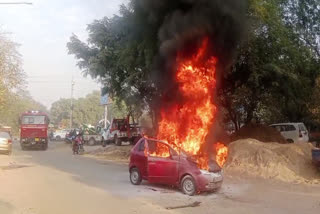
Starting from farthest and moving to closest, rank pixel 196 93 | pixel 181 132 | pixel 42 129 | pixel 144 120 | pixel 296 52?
pixel 144 120, pixel 42 129, pixel 296 52, pixel 196 93, pixel 181 132

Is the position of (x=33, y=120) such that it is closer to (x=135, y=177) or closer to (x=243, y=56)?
(x=243, y=56)

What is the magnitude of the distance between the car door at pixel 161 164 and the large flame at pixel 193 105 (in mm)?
2179

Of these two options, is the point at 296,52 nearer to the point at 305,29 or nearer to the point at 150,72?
the point at 305,29

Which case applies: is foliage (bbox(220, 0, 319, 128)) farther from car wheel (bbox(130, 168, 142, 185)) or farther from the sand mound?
car wheel (bbox(130, 168, 142, 185))

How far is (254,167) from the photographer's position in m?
16.2

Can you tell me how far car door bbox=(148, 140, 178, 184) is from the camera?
12.2 m

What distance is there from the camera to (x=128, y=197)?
11.3 meters

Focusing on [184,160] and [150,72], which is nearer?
[184,160]

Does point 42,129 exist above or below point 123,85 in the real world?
below

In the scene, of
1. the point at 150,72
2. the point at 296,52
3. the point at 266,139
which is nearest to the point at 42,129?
the point at 150,72

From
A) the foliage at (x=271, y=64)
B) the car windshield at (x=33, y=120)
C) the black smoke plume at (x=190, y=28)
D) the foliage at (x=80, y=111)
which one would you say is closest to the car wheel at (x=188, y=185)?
the black smoke plume at (x=190, y=28)

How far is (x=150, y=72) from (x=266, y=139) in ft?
25.6

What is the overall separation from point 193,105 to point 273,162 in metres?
3.85

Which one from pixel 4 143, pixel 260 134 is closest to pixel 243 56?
pixel 260 134
